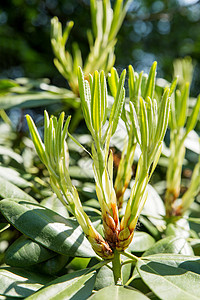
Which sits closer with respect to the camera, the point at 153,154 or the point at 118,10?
the point at 153,154

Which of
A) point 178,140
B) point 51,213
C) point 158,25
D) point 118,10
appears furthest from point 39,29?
point 51,213

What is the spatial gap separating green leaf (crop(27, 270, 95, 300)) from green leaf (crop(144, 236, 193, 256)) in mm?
171

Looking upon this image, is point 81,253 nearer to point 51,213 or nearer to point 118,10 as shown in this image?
point 51,213

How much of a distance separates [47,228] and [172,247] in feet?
0.81

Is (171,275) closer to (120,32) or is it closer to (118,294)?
(118,294)

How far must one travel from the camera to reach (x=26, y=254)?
1.75 ft

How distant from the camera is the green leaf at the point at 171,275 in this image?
43 cm

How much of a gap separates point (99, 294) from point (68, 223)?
0.16 m

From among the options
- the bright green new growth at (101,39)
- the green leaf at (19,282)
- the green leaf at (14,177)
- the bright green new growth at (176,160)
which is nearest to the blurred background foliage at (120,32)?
the bright green new growth at (101,39)

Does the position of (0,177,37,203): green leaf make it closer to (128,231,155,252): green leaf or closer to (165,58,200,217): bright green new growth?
(128,231,155,252): green leaf

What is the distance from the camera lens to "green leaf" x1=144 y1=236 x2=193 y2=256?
2.03 feet

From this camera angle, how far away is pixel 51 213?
57cm

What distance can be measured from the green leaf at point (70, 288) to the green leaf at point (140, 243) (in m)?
0.16

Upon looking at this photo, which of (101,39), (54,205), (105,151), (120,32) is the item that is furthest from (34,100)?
(120,32)
